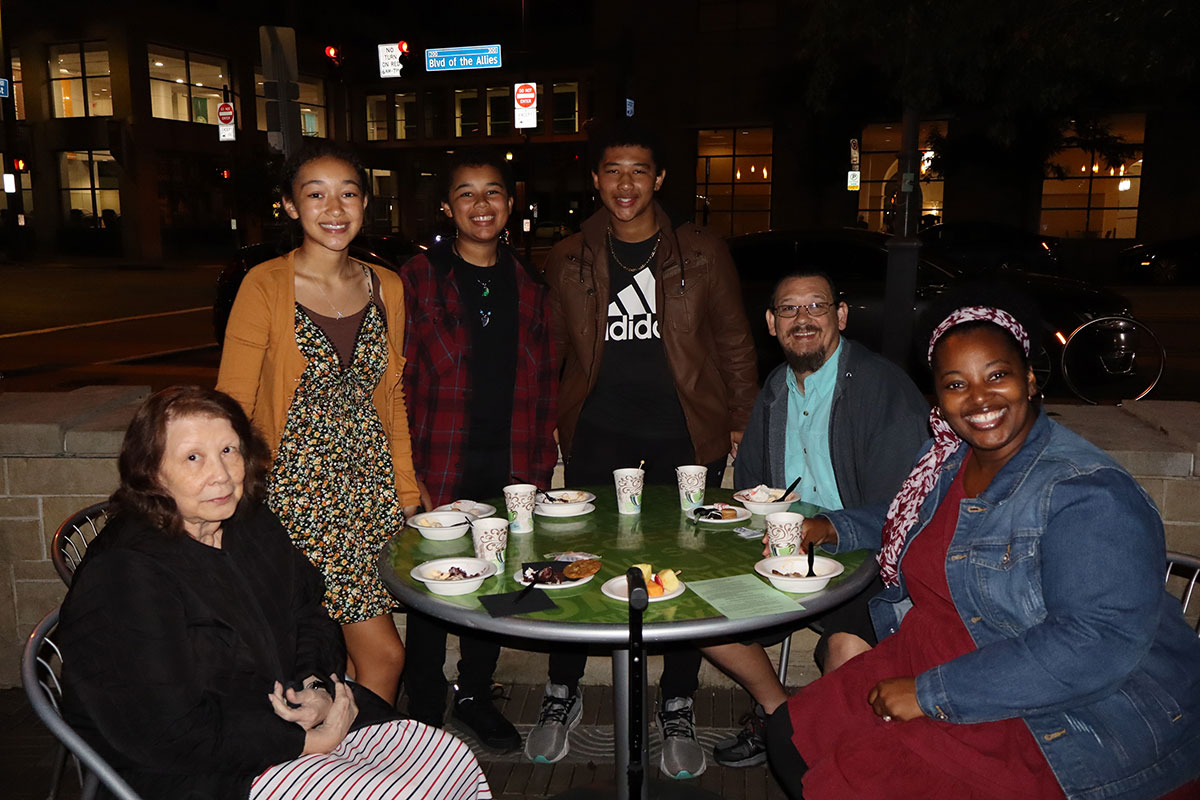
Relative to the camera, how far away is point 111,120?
112 ft

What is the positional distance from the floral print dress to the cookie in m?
0.83

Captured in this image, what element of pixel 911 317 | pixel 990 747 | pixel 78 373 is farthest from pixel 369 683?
pixel 78 373

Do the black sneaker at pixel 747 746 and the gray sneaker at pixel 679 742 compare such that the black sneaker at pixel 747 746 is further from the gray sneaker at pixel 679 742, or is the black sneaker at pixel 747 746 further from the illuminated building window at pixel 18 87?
the illuminated building window at pixel 18 87

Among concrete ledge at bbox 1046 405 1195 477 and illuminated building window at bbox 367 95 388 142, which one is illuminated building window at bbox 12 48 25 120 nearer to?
illuminated building window at bbox 367 95 388 142

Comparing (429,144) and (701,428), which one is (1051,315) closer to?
(701,428)

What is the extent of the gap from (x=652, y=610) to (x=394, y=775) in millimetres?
747

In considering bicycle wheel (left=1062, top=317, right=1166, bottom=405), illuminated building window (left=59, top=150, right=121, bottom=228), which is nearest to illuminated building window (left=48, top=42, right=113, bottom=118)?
illuminated building window (left=59, top=150, right=121, bottom=228)

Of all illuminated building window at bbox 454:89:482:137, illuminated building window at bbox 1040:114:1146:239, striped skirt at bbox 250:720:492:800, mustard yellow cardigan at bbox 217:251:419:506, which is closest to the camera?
striped skirt at bbox 250:720:492:800

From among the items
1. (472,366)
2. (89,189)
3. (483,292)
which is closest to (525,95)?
(89,189)

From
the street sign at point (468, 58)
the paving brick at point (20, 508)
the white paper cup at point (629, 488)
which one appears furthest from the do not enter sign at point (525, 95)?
the white paper cup at point (629, 488)

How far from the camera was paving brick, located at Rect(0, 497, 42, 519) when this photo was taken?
3.98 m

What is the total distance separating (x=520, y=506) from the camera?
2.92m

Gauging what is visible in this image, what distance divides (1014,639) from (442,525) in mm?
1650

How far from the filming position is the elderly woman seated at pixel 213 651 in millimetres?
2018
